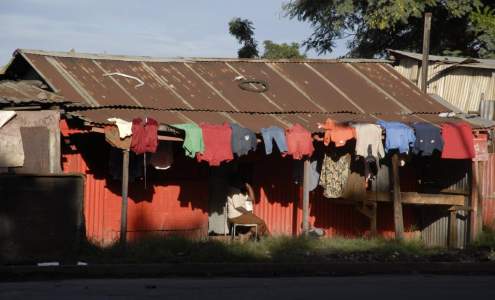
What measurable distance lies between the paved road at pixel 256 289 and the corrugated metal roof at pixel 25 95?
11.9ft

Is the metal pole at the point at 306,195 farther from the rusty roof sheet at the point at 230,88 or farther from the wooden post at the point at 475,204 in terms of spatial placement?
the wooden post at the point at 475,204

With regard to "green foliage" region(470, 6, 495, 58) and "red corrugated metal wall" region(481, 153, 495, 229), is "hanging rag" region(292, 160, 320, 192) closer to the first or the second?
"red corrugated metal wall" region(481, 153, 495, 229)

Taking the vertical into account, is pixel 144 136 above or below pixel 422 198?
above

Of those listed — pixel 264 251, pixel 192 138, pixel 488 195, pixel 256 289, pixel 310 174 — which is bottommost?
pixel 256 289

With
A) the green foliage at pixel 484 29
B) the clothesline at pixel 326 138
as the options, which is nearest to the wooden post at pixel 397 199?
the clothesline at pixel 326 138

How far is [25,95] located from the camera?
14.0 meters

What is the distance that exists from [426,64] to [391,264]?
6664 millimetres

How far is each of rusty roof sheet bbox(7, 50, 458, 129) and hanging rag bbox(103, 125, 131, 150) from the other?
247 millimetres

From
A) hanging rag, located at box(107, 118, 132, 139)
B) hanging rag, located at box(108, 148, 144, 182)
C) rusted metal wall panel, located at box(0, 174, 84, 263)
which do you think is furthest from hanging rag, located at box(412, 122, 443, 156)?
rusted metal wall panel, located at box(0, 174, 84, 263)

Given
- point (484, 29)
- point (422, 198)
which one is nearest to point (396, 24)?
point (484, 29)

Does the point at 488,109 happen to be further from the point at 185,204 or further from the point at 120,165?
the point at 120,165

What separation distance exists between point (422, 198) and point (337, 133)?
2777 millimetres

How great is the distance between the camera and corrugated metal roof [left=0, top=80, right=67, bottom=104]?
13.8m

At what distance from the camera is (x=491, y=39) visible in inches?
1062
